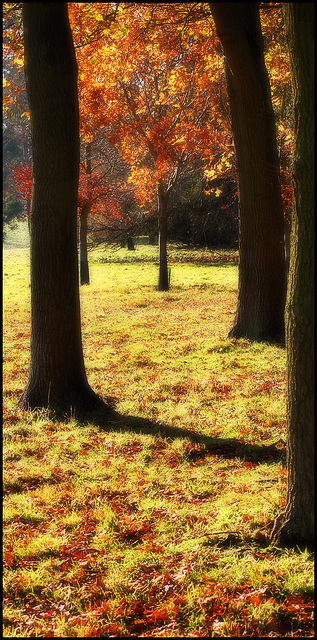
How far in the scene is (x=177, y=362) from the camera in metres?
11.4

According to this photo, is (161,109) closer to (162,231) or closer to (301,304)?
(162,231)

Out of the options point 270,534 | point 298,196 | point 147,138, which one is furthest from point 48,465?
point 147,138

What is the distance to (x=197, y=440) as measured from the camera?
7.45 meters

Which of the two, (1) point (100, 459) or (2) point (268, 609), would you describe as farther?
(1) point (100, 459)

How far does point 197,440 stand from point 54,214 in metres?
3.77

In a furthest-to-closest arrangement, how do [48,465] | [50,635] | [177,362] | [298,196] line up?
1. [177,362]
2. [48,465]
3. [298,196]
4. [50,635]

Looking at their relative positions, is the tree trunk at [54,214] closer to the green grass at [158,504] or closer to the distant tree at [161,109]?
the green grass at [158,504]

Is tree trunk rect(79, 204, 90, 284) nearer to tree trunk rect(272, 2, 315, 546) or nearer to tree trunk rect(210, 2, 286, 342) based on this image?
tree trunk rect(210, 2, 286, 342)

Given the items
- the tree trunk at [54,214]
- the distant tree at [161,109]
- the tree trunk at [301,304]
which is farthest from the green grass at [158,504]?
the distant tree at [161,109]

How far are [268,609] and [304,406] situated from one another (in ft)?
4.73

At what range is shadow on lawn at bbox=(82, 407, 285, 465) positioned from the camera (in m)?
6.89

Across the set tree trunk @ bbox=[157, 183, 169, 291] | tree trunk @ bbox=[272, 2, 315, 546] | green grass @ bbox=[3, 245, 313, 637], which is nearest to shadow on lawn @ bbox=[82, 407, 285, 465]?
green grass @ bbox=[3, 245, 313, 637]

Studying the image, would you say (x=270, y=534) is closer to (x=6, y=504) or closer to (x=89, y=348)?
(x=6, y=504)

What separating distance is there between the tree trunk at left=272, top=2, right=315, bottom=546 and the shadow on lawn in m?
1.99
